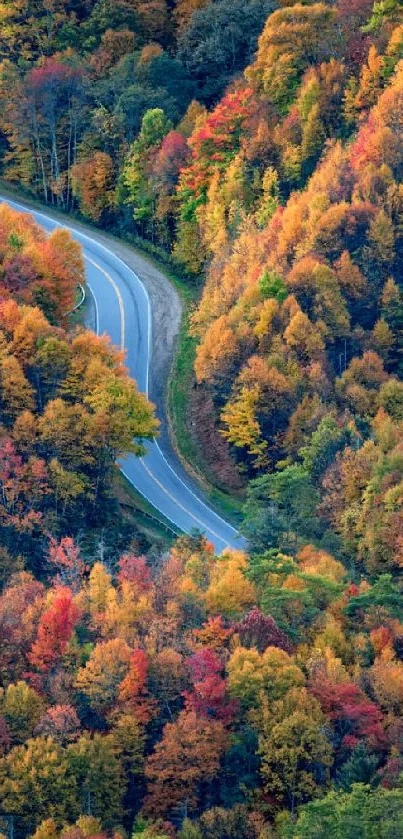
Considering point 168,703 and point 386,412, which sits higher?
point 386,412

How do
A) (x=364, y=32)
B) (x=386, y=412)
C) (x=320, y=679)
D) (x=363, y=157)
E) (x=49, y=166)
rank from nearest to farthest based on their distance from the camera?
(x=320, y=679), (x=386, y=412), (x=363, y=157), (x=364, y=32), (x=49, y=166)

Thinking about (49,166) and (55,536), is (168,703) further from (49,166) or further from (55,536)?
(49,166)

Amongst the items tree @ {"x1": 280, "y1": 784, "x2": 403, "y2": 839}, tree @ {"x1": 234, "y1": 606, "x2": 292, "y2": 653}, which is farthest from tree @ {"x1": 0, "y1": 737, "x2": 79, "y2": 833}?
tree @ {"x1": 234, "y1": 606, "x2": 292, "y2": 653}

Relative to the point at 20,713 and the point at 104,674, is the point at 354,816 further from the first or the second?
the point at 20,713

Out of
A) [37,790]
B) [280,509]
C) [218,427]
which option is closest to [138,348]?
[218,427]

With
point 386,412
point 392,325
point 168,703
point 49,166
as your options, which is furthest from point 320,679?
point 49,166

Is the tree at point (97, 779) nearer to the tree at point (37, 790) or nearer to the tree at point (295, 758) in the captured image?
the tree at point (37, 790)

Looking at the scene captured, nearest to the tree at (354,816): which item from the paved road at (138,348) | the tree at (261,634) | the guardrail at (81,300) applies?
the tree at (261,634)
